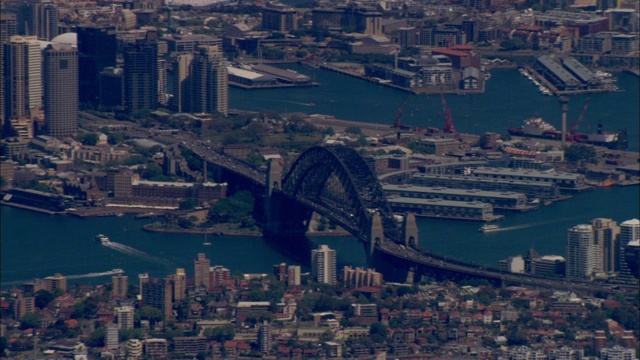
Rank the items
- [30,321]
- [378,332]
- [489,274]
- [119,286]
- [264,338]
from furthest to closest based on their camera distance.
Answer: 1. [489,274]
2. [119,286]
3. [30,321]
4. [378,332]
5. [264,338]

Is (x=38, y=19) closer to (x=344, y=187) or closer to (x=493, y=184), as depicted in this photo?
(x=493, y=184)

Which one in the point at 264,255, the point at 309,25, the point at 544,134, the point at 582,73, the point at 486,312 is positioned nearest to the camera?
the point at 486,312

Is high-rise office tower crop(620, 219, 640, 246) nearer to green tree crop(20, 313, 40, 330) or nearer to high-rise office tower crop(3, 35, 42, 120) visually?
green tree crop(20, 313, 40, 330)

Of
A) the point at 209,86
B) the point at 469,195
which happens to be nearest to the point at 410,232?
the point at 469,195

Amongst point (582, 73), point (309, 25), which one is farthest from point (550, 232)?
point (309, 25)

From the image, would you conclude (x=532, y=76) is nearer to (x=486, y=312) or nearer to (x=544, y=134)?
(x=544, y=134)

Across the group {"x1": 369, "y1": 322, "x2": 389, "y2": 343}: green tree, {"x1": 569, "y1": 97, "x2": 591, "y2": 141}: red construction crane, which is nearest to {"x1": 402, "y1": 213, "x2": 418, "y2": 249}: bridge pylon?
{"x1": 369, "y1": 322, "x2": 389, "y2": 343}: green tree

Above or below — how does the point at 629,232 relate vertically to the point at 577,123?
above
